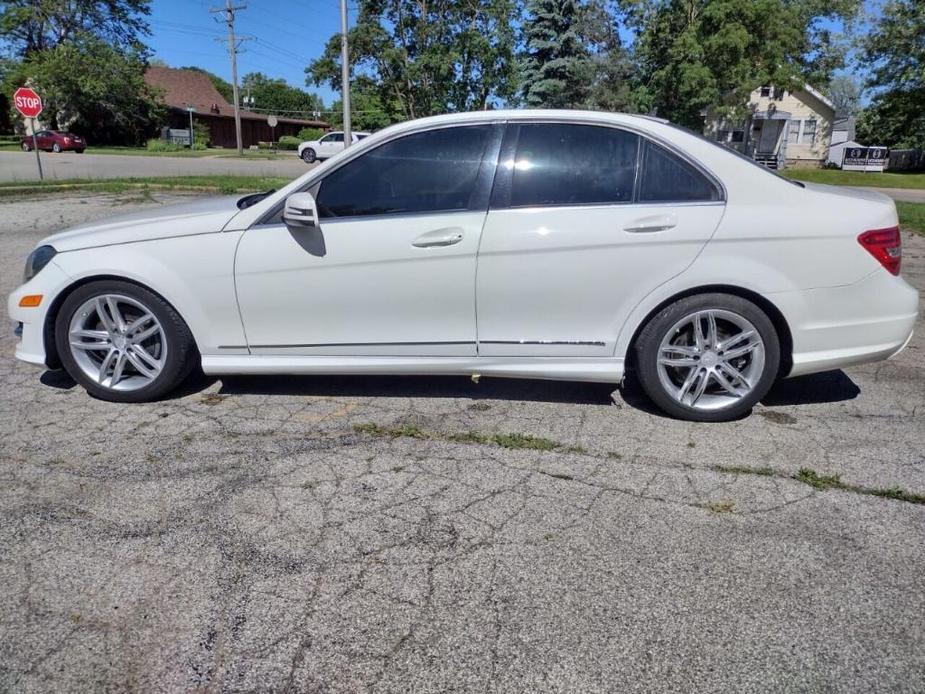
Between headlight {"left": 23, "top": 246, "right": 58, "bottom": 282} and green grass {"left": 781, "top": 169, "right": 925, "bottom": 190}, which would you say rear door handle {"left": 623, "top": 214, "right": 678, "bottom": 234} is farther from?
green grass {"left": 781, "top": 169, "right": 925, "bottom": 190}

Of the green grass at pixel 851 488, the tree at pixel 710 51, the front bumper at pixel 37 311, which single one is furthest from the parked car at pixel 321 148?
the green grass at pixel 851 488

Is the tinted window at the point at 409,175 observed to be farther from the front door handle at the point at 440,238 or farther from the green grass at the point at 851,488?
the green grass at the point at 851,488

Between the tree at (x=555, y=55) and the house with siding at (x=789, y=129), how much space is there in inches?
563

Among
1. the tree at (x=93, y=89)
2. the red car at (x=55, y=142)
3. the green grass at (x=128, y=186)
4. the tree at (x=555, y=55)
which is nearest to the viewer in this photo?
the green grass at (x=128, y=186)

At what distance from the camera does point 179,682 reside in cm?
204

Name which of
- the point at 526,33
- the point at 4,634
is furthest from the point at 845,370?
the point at 526,33

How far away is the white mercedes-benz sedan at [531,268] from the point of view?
3.67m

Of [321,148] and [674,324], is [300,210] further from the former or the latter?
[321,148]

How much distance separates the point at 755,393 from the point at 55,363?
4059 millimetres

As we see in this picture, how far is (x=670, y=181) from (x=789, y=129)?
47998 millimetres

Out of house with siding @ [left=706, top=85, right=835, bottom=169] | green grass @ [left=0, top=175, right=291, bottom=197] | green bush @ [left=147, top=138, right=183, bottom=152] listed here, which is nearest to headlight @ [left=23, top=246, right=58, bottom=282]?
green grass @ [left=0, top=175, right=291, bottom=197]

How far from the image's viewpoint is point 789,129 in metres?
45.2

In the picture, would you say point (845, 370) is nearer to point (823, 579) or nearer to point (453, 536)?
point (823, 579)

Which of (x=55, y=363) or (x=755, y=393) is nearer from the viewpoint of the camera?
(x=755, y=393)
